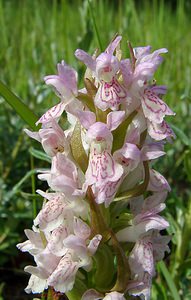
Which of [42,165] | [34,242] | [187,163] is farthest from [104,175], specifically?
[42,165]

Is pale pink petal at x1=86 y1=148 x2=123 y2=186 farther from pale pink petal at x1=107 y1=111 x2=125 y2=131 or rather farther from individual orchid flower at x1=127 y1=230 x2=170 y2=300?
individual orchid flower at x1=127 y1=230 x2=170 y2=300

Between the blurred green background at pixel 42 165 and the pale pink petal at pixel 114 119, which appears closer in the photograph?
the pale pink petal at pixel 114 119

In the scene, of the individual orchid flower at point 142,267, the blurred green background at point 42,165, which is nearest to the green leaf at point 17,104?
the blurred green background at point 42,165

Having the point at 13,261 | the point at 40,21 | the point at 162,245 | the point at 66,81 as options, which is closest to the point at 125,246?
the point at 162,245

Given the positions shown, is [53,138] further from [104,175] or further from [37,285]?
[37,285]

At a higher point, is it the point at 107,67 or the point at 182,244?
the point at 107,67

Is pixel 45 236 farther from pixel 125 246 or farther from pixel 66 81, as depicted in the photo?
pixel 66 81

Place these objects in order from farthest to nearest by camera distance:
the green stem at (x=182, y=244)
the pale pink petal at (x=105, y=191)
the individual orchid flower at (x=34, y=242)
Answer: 1. the green stem at (x=182, y=244)
2. the individual orchid flower at (x=34, y=242)
3. the pale pink petal at (x=105, y=191)

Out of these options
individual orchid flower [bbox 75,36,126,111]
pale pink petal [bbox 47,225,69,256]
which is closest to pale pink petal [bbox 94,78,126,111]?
individual orchid flower [bbox 75,36,126,111]

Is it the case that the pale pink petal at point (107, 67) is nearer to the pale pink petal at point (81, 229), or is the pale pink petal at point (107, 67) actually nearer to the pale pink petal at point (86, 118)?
the pale pink petal at point (86, 118)
